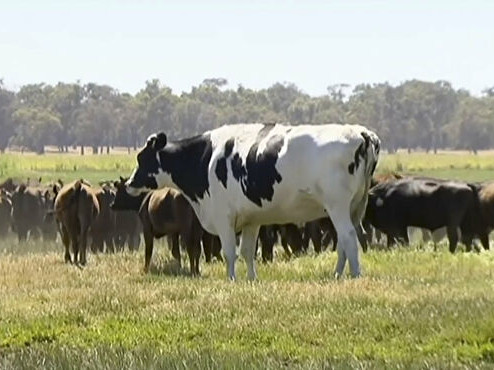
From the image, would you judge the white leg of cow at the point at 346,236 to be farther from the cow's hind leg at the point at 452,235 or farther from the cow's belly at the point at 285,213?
the cow's hind leg at the point at 452,235

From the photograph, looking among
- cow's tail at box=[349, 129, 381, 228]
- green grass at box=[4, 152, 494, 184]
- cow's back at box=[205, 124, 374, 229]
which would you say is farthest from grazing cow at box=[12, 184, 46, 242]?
green grass at box=[4, 152, 494, 184]

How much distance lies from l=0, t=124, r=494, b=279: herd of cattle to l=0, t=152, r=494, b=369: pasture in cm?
102

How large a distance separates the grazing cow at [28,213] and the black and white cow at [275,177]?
16822 millimetres

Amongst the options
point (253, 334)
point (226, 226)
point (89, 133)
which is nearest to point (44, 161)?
point (89, 133)

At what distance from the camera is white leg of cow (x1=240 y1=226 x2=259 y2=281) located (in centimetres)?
1792

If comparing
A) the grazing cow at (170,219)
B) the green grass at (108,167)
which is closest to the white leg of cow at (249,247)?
the grazing cow at (170,219)

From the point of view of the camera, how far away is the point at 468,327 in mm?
11141

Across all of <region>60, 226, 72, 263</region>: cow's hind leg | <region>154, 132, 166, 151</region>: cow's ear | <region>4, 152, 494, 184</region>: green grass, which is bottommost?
<region>4, 152, 494, 184</region>: green grass

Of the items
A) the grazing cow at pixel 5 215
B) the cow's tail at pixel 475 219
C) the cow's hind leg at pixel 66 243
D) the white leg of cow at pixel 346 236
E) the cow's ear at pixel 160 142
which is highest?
the cow's ear at pixel 160 142

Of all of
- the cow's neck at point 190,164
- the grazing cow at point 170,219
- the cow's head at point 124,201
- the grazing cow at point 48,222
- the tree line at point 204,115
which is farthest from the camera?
the tree line at point 204,115

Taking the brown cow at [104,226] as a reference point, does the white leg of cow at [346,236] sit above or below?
above

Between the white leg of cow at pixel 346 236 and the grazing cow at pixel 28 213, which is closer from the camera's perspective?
the white leg of cow at pixel 346 236

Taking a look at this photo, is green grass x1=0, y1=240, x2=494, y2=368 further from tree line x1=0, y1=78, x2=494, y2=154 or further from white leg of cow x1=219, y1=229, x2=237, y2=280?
tree line x1=0, y1=78, x2=494, y2=154

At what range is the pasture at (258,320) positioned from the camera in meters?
10.3
